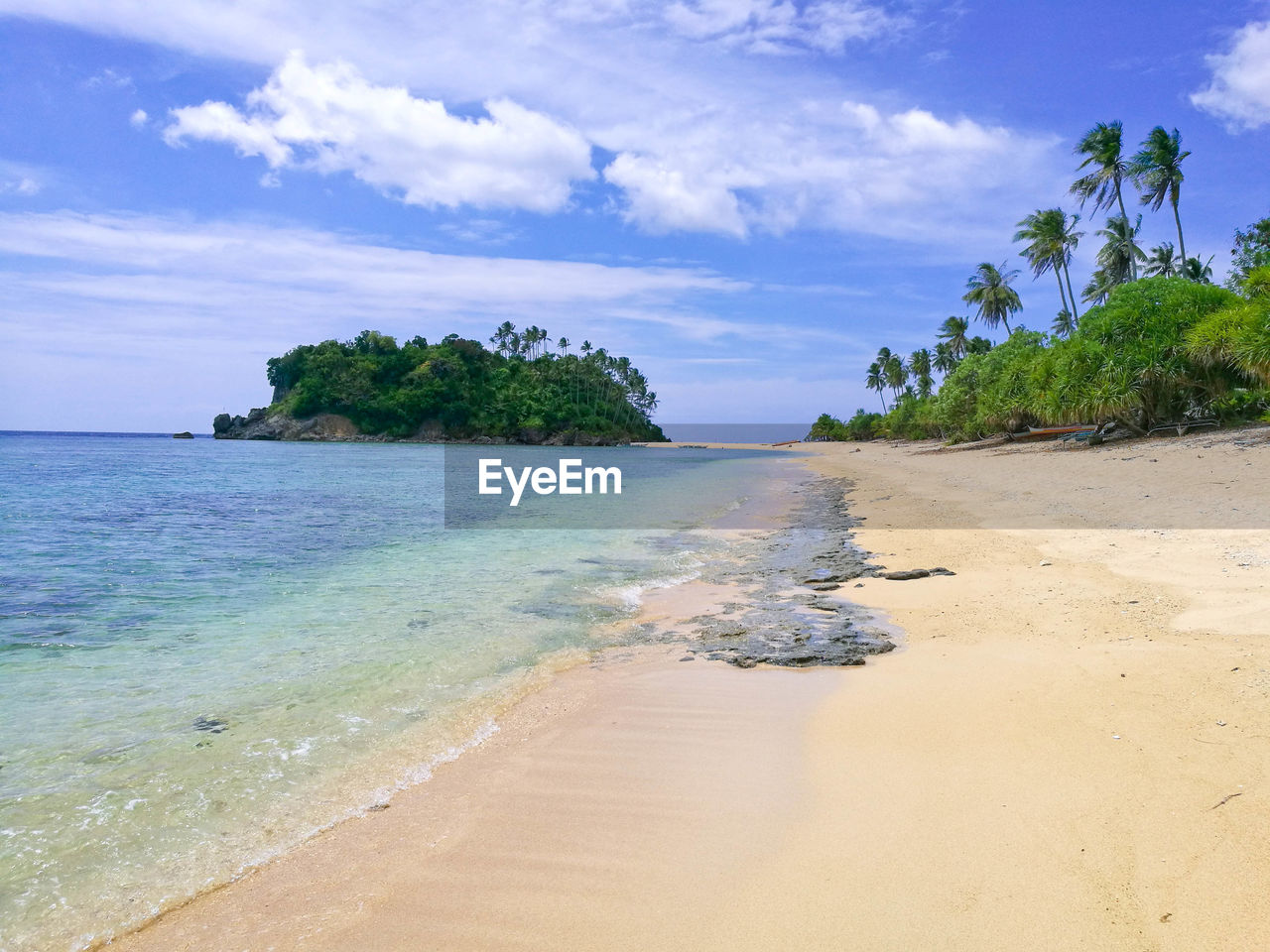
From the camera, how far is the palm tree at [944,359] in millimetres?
83062

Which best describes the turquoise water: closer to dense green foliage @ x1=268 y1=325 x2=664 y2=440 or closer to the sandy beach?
the sandy beach

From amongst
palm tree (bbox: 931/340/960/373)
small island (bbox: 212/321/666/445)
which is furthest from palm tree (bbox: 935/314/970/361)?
small island (bbox: 212/321/666/445)

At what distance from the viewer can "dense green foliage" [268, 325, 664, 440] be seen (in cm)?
12662

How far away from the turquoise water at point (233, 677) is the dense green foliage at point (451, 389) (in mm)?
111912

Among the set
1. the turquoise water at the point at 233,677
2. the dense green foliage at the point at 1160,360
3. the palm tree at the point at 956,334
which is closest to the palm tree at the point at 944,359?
the palm tree at the point at 956,334

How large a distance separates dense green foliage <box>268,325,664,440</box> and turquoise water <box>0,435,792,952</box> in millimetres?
111912

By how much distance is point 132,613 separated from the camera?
922 cm

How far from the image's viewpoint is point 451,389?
127 metres

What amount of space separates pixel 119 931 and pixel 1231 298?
121ft

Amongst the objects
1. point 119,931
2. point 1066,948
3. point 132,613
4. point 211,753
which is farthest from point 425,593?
point 1066,948

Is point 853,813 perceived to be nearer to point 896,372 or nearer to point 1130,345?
point 1130,345

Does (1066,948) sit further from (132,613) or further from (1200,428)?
(1200,428)

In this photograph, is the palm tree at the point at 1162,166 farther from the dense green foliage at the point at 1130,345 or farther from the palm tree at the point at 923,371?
the palm tree at the point at 923,371

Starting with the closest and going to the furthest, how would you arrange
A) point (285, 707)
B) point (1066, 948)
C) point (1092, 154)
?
point (1066, 948) → point (285, 707) → point (1092, 154)
